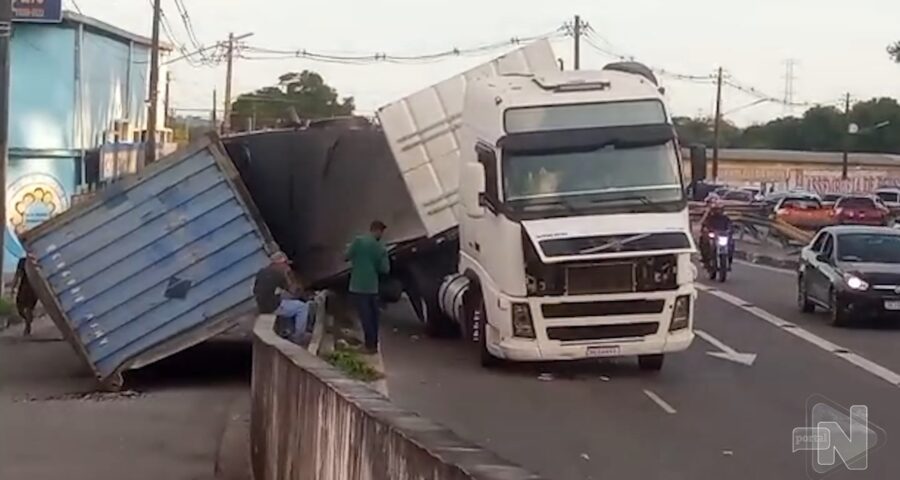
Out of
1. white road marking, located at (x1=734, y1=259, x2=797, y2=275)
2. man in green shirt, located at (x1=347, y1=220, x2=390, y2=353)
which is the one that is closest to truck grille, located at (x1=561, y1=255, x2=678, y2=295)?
man in green shirt, located at (x1=347, y1=220, x2=390, y2=353)

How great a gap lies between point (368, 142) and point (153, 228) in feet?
14.8

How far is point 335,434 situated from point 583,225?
1087 centimetres

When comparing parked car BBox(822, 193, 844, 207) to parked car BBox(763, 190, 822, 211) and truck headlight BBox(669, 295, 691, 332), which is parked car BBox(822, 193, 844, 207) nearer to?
parked car BBox(763, 190, 822, 211)

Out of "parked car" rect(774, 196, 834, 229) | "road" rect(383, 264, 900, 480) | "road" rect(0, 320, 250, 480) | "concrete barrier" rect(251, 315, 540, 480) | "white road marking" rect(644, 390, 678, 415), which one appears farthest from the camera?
"parked car" rect(774, 196, 834, 229)

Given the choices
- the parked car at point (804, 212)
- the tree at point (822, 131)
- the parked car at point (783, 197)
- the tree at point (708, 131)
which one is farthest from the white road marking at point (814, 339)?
the tree at point (822, 131)

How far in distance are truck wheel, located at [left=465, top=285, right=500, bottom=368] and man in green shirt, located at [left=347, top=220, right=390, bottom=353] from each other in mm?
1244

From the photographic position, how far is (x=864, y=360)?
2112 cm

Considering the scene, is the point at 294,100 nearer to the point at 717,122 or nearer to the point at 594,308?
the point at 717,122

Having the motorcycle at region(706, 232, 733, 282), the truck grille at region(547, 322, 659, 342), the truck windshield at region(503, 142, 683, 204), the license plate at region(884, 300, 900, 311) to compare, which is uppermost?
the truck windshield at region(503, 142, 683, 204)

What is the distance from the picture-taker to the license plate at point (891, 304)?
984 inches

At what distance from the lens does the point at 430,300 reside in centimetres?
2473

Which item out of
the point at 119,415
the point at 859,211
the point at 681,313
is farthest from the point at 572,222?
the point at 859,211

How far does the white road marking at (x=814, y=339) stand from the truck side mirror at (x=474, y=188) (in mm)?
5166

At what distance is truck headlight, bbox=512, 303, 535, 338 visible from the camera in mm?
18906
